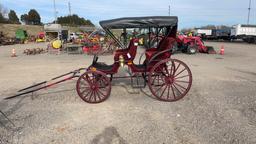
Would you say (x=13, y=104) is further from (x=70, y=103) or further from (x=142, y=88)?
(x=142, y=88)

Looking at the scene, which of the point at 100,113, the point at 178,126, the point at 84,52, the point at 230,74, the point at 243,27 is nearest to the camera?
the point at 178,126

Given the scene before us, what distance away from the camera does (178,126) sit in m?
4.42

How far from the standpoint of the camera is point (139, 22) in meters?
5.68

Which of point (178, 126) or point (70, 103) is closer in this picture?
point (178, 126)

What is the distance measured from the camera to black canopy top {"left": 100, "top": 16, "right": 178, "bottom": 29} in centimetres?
566

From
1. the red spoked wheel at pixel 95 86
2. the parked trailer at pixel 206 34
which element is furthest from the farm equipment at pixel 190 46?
the parked trailer at pixel 206 34

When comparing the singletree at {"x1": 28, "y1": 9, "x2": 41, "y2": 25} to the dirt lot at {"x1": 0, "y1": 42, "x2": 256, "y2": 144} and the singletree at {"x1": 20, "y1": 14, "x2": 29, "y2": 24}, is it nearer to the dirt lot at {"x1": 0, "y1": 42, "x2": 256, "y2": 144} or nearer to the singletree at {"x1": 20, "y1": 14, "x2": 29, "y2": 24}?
the singletree at {"x1": 20, "y1": 14, "x2": 29, "y2": 24}

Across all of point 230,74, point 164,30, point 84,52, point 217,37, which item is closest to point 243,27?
point 217,37

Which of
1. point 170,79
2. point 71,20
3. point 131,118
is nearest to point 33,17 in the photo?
point 71,20

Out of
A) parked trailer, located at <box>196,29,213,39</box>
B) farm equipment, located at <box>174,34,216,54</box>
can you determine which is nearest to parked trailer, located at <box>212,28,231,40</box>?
parked trailer, located at <box>196,29,213,39</box>

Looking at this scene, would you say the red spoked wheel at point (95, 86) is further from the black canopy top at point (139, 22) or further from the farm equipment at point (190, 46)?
the farm equipment at point (190, 46)

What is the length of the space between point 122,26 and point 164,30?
1.59 meters

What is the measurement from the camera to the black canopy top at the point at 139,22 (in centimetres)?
566

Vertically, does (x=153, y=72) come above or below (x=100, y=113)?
above
